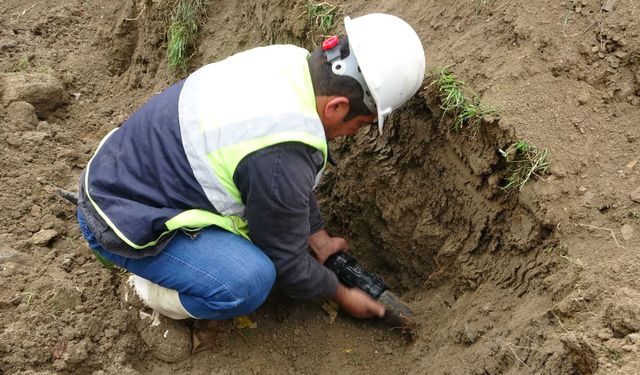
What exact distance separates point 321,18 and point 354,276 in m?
1.32

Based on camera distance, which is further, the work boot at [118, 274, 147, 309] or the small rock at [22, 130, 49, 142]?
the small rock at [22, 130, 49, 142]

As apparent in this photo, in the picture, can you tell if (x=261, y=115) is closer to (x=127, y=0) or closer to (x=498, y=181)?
(x=498, y=181)

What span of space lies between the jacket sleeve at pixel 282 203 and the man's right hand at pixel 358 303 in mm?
308

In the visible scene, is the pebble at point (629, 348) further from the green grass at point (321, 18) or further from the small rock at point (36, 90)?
the small rock at point (36, 90)

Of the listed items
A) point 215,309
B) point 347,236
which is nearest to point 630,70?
Result: point 347,236

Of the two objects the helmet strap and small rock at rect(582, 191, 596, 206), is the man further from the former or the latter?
small rock at rect(582, 191, 596, 206)

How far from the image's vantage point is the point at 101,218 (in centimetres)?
236

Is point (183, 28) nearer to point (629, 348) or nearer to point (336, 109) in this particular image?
point (336, 109)

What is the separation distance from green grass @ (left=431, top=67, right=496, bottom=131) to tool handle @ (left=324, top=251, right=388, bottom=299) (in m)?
0.76

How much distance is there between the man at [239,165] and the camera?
2.12m

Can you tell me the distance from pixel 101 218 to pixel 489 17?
188cm

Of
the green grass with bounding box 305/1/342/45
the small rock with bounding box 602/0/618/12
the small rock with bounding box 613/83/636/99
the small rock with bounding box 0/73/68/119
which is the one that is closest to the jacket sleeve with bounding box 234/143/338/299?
the green grass with bounding box 305/1/342/45

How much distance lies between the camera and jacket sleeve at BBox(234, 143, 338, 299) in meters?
2.07

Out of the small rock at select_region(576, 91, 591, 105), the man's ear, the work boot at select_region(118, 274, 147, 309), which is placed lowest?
the work boot at select_region(118, 274, 147, 309)
